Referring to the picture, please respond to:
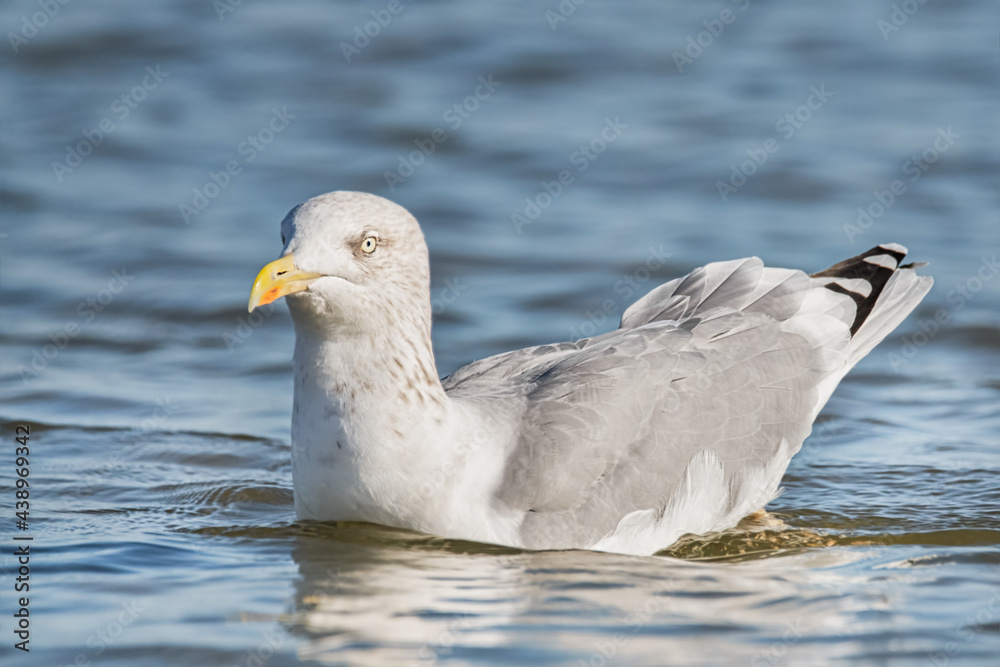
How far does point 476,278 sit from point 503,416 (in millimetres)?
4805

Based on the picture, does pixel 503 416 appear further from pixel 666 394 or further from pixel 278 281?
pixel 278 281

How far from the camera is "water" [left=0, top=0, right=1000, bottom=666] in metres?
5.23

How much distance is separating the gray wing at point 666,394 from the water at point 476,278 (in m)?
0.27

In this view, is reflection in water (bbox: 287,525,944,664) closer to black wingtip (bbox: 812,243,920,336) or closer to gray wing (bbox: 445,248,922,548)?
gray wing (bbox: 445,248,922,548)

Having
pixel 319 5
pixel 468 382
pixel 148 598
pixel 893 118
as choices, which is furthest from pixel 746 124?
pixel 148 598

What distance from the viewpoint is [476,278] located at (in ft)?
35.5

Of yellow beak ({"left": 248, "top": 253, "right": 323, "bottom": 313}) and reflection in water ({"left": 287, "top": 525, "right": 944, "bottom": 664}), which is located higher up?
yellow beak ({"left": 248, "top": 253, "right": 323, "bottom": 313})

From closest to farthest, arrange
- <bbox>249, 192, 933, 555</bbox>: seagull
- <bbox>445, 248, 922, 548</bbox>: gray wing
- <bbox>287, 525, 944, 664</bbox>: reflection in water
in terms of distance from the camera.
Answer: <bbox>287, 525, 944, 664</bbox>: reflection in water
<bbox>249, 192, 933, 555</bbox>: seagull
<bbox>445, 248, 922, 548</bbox>: gray wing

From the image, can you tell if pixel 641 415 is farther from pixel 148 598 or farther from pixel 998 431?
pixel 998 431

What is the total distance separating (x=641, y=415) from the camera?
246 inches

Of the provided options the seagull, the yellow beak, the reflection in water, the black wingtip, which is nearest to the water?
the reflection in water

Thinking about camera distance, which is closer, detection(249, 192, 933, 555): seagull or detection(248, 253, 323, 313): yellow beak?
detection(248, 253, 323, 313): yellow beak

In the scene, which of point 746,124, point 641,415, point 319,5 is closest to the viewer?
point 641,415

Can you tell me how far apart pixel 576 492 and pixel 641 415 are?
0.52 meters
